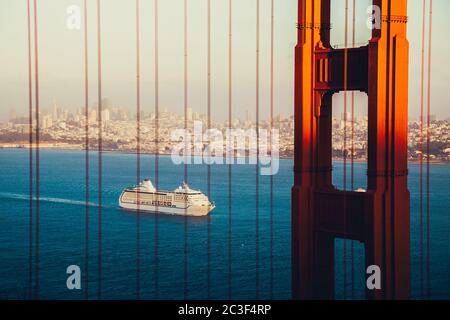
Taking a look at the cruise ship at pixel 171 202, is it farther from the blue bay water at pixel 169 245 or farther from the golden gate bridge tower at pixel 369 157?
the golden gate bridge tower at pixel 369 157

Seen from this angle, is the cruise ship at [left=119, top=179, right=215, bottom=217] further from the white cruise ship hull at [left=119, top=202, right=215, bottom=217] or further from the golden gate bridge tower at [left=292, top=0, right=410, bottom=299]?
the golden gate bridge tower at [left=292, top=0, right=410, bottom=299]

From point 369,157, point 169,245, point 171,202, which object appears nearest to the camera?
point 369,157

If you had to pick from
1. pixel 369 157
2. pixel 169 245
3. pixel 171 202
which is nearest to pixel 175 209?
pixel 171 202

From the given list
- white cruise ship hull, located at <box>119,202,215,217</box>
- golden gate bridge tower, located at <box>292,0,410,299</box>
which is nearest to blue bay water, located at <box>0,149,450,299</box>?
white cruise ship hull, located at <box>119,202,215,217</box>

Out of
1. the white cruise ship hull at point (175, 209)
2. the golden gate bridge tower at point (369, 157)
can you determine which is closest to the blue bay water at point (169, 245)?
the white cruise ship hull at point (175, 209)

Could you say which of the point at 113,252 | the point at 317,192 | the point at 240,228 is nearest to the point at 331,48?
the point at 317,192

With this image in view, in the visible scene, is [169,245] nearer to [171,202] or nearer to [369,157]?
[171,202]
